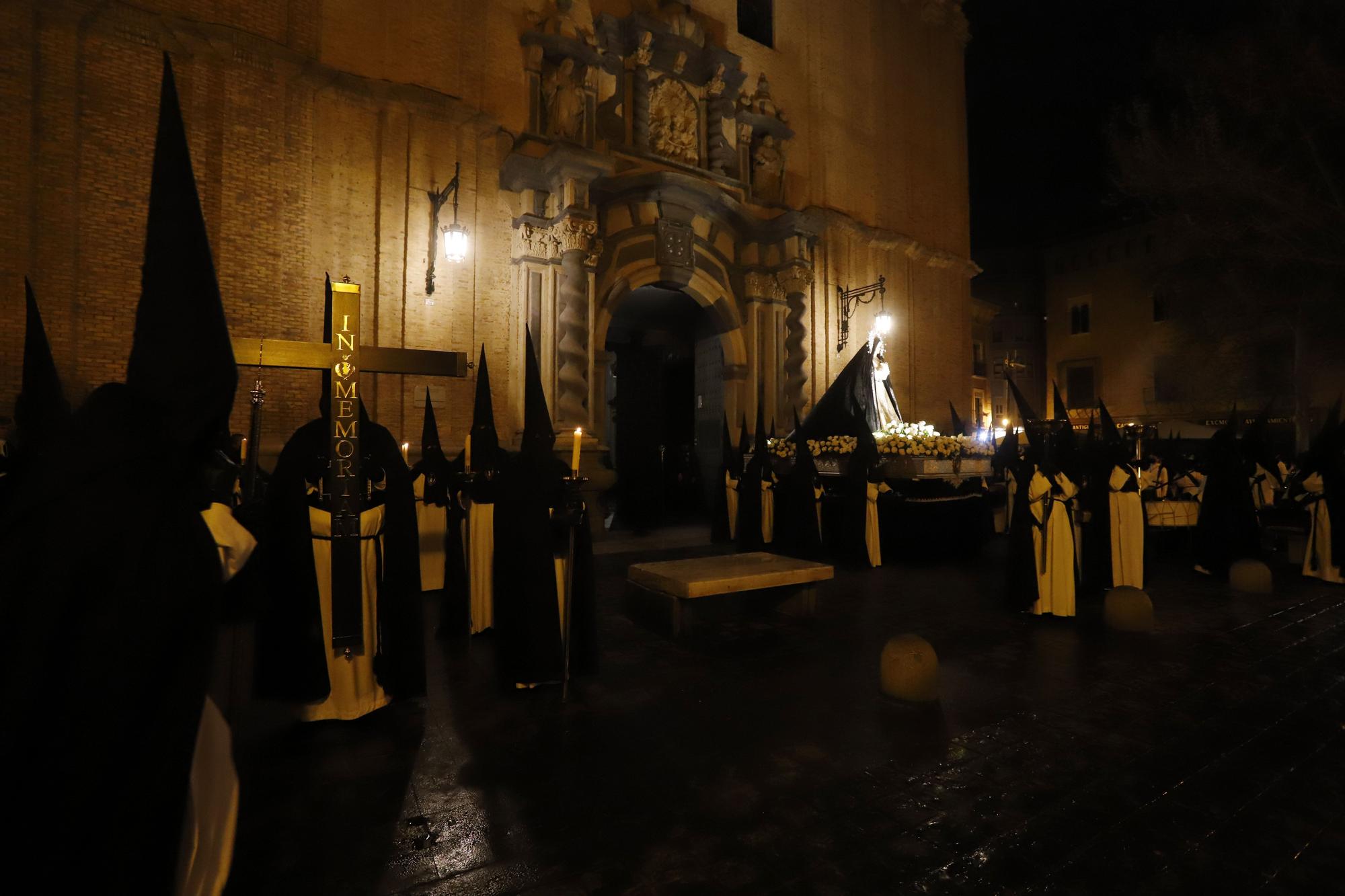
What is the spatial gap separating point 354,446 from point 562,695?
6.95 ft

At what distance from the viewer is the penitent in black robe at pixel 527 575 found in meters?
4.70

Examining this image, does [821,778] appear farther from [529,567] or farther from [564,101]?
[564,101]

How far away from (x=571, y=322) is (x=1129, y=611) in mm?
9242

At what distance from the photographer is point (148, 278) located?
2227mm

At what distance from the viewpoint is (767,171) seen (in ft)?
52.4

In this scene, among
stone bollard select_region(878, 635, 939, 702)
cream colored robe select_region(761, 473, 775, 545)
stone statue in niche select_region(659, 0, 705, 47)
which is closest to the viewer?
stone bollard select_region(878, 635, 939, 702)

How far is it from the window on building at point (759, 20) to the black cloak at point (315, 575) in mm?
15724

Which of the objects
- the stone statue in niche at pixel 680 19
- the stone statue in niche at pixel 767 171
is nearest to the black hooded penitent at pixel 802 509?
the stone statue in niche at pixel 767 171

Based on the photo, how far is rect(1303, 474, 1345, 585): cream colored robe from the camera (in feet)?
29.2

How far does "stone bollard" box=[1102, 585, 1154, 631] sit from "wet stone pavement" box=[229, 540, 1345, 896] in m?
0.39

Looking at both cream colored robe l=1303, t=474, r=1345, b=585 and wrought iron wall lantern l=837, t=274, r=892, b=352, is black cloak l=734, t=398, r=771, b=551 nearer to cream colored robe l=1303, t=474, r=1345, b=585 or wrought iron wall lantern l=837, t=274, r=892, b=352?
wrought iron wall lantern l=837, t=274, r=892, b=352

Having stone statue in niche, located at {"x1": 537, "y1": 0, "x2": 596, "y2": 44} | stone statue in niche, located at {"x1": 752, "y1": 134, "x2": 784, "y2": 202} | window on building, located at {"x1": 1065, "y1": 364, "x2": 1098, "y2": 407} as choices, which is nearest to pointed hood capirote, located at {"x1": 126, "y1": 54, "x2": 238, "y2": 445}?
stone statue in niche, located at {"x1": 537, "y1": 0, "x2": 596, "y2": 44}

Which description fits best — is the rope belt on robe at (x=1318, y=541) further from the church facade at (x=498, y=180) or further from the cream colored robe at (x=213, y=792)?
the cream colored robe at (x=213, y=792)

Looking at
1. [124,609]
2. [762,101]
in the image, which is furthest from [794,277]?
[124,609]
